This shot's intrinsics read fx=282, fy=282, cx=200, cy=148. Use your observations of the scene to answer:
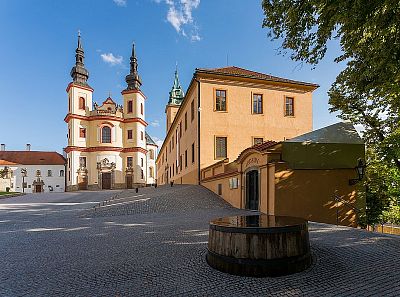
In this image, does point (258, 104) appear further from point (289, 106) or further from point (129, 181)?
point (129, 181)

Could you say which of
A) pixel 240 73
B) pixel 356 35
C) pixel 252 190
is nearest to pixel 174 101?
pixel 240 73

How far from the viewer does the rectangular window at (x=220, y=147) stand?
2209cm

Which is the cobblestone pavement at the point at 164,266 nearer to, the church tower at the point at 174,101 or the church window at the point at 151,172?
the church tower at the point at 174,101

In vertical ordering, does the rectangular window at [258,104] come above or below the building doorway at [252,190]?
above

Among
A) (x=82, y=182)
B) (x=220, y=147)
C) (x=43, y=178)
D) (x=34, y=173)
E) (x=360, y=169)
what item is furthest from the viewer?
(x=34, y=173)

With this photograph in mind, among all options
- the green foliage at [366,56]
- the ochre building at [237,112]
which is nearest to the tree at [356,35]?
the green foliage at [366,56]

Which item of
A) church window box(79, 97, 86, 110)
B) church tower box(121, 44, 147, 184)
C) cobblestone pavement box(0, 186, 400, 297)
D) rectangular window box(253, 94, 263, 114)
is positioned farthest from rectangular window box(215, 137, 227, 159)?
church window box(79, 97, 86, 110)

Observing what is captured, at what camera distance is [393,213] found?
15.0m

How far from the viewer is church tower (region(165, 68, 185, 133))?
5603cm

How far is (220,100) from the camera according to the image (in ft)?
73.5

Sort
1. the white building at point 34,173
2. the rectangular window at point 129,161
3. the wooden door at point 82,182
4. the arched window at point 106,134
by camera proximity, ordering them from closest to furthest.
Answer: the wooden door at point 82,182 → the arched window at point 106,134 → the rectangular window at point 129,161 → the white building at point 34,173

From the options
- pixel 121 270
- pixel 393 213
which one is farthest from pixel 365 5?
pixel 393 213

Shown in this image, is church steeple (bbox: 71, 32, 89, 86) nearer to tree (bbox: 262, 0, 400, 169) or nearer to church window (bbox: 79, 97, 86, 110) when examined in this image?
church window (bbox: 79, 97, 86, 110)

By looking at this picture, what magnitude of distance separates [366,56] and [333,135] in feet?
14.2
